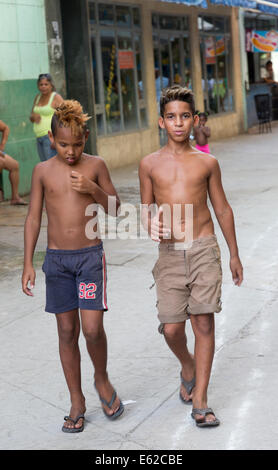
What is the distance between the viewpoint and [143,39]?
17422 millimetres

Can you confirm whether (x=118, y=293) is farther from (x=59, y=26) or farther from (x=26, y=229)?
(x=59, y=26)

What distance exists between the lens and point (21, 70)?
40.6ft

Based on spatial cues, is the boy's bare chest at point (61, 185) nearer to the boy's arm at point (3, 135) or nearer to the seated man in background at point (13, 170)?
the boy's arm at point (3, 135)

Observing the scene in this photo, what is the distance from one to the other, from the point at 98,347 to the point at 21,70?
9041mm

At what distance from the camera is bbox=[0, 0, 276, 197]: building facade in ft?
40.6

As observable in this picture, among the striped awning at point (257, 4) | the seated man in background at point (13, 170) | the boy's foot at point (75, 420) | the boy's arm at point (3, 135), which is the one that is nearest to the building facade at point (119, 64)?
the seated man in background at point (13, 170)

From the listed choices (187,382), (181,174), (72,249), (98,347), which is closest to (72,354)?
(98,347)

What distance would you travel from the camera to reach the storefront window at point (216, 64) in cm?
2130

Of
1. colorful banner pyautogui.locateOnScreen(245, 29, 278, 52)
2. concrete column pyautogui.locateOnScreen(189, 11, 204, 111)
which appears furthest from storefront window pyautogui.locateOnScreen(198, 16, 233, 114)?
colorful banner pyautogui.locateOnScreen(245, 29, 278, 52)

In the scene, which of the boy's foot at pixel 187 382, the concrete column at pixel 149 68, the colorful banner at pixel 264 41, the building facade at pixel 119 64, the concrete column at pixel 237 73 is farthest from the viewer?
the colorful banner at pixel 264 41

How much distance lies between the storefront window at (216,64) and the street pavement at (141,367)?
540 inches

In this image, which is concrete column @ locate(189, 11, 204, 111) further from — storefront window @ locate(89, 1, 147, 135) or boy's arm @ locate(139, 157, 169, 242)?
boy's arm @ locate(139, 157, 169, 242)

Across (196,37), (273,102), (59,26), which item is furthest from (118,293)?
(273,102)

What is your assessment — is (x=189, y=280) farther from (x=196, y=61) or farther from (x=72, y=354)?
(x=196, y=61)
